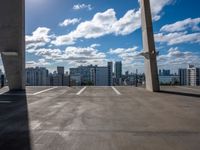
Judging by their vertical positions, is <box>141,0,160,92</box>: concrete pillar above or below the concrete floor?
above

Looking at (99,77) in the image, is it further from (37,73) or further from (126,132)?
(126,132)

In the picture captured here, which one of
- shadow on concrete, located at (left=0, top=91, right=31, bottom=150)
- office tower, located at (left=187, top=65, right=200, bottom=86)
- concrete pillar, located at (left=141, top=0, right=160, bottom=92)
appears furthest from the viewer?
office tower, located at (left=187, top=65, right=200, bottom=86)

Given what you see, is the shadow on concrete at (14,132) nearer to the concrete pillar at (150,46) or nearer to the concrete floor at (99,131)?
the concrete floor at (99,131)

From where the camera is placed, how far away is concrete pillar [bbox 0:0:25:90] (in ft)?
51.7

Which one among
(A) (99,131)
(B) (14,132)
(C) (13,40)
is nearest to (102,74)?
(C) (13,40)

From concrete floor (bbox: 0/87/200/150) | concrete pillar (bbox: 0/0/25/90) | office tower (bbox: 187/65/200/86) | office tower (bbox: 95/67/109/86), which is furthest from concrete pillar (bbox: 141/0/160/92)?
office tower (bbox: 95/67/109/86)

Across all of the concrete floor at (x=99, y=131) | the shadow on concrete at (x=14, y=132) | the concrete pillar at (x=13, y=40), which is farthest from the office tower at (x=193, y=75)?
the shadow on concrete at (x=14, y=132)

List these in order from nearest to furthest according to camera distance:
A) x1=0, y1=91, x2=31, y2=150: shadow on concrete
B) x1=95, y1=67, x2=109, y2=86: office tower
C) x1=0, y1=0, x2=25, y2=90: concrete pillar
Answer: x1=0, y1=91, x2=31, y2=150: shadow on concrete < x1=0, y1=0, x2=25, y2=90: concrete pillar < x1=95, y1=67, x2=109, y2=86: office tower

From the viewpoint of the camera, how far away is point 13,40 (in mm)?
16141

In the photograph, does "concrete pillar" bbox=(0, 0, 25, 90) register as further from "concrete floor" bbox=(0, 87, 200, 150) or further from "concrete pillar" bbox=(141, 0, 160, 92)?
"concrete floor" bbox=(0, 87, 200, 150)

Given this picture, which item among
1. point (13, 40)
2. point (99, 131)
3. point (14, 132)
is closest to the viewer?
point (14, 132)

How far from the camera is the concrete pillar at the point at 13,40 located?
51.7 feet

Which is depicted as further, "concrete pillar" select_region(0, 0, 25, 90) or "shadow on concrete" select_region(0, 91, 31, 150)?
"concrete pillar" select_region(0, 0, 25, 90)

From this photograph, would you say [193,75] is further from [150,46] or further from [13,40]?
[13,40]
